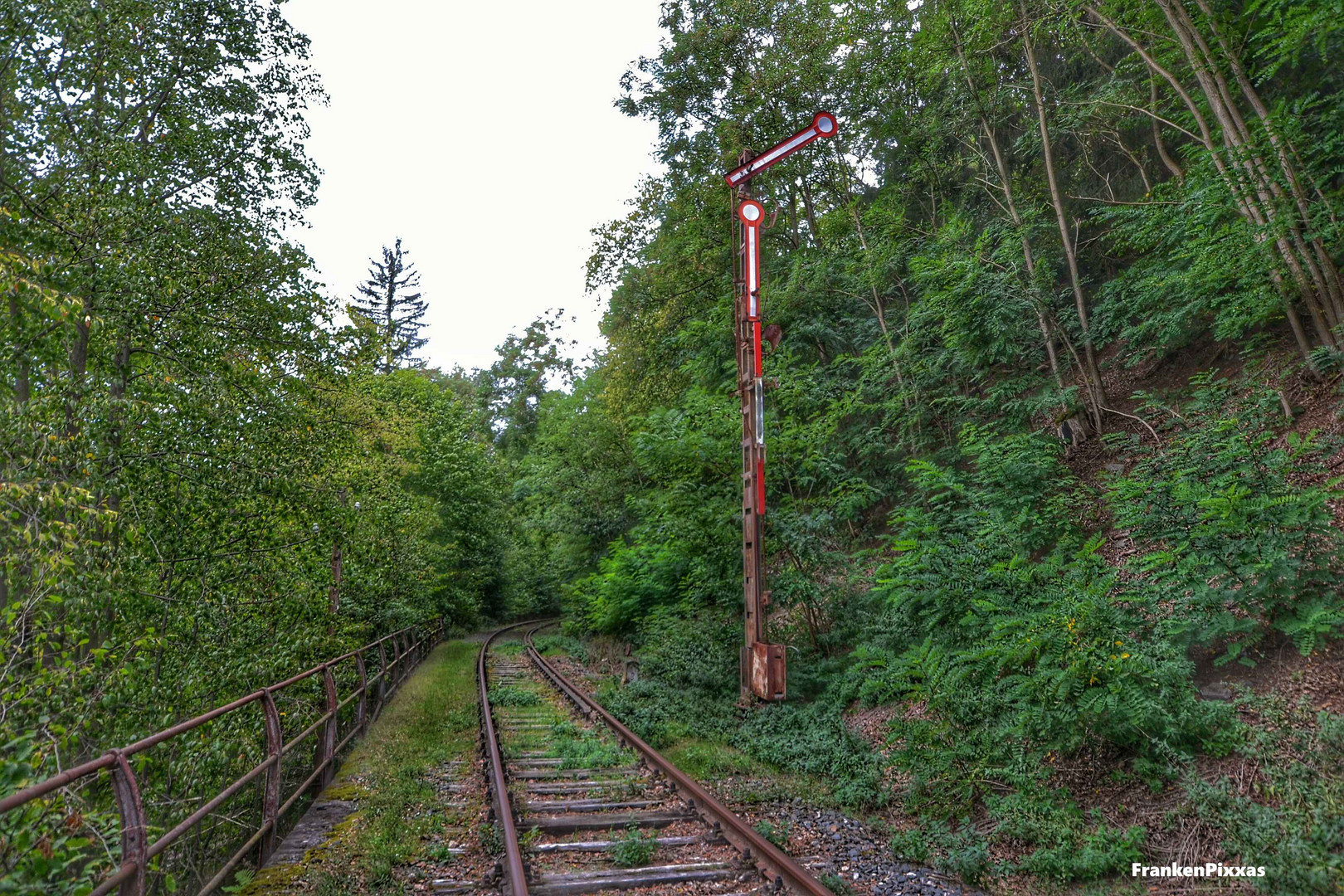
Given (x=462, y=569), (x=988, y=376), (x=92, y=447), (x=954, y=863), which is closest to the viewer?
(x=954, y=863)

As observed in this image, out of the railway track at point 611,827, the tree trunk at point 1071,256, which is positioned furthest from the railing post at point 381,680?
the tree trunk at point 1071,256

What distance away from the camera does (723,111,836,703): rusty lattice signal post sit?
702cm

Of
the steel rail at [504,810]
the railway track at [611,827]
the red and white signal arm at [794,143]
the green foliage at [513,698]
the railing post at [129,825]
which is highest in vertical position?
the red and white signal arm at [794,143]

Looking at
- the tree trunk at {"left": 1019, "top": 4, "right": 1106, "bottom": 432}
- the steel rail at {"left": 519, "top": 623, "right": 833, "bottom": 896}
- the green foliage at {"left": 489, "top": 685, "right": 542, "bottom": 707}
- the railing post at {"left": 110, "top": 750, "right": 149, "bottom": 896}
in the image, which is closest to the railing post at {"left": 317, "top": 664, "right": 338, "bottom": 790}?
the steel rail at {"left": 519, "top": 623, "right": 833, "bottom": 896}

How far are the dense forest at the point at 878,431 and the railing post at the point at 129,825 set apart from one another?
0.93 ft

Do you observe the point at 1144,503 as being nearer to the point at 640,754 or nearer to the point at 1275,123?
the point at 1275,123

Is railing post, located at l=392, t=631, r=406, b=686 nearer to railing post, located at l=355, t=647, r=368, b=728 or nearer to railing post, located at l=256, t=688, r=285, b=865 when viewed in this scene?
railing post, located at l=355, t=647, r=368, b=728

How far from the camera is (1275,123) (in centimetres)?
895

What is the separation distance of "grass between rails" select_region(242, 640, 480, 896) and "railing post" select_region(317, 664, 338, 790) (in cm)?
19

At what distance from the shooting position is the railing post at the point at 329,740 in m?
7.59

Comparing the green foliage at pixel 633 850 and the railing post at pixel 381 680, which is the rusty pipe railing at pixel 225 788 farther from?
the green foliage at pixel 633 850

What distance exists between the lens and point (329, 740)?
7746mm

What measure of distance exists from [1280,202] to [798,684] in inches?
353

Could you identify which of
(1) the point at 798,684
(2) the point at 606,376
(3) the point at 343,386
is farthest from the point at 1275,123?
(2) the point at 606,376
